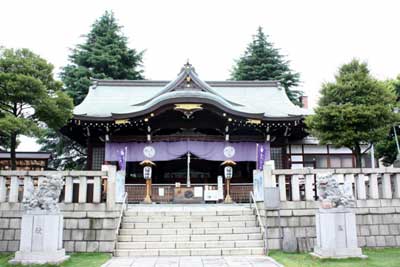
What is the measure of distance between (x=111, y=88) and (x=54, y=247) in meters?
15.7

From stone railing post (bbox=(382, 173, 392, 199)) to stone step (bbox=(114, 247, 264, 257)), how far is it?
3.77 m

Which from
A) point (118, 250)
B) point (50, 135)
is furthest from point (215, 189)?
point (50, 135)

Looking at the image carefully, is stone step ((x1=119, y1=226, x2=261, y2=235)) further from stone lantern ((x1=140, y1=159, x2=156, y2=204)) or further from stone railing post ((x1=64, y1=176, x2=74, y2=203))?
stone lantern ((x1=140, y1=159, x2=156, y2=204))

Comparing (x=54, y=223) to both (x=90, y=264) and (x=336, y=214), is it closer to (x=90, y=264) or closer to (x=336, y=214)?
(x=90, y=264)

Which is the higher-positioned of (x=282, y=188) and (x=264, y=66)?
(x=264, y=66)

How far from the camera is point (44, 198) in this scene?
7527mm

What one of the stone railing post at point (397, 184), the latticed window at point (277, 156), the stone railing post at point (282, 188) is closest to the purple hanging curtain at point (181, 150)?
the latticed window at point (277, 156)

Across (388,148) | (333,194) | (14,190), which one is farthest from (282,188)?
(388,148)

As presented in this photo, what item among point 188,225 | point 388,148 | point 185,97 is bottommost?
point 188,225

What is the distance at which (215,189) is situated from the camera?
14891 millimetres

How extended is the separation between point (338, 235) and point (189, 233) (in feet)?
12.1

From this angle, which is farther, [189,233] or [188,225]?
[188,225]

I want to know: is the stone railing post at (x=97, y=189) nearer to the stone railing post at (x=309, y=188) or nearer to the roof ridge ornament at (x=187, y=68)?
the stone railing post at (x=309, y=188)

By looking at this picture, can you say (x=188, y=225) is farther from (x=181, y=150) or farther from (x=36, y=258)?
(x=181, y=150)
